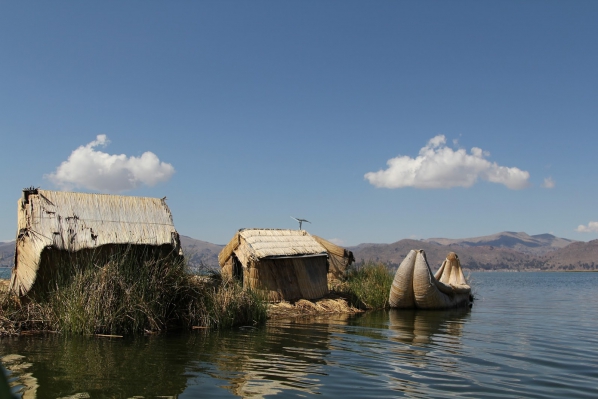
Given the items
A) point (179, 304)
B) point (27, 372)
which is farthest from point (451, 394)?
point (179, 304)

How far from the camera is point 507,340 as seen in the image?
12.1 m

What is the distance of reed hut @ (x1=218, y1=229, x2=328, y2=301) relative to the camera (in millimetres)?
16609

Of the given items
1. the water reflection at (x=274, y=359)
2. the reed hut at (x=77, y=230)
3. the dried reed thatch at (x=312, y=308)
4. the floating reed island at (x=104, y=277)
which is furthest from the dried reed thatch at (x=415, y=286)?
the reed hut at (x=77, y=230)

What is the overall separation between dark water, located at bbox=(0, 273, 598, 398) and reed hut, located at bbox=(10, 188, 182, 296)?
1894mm

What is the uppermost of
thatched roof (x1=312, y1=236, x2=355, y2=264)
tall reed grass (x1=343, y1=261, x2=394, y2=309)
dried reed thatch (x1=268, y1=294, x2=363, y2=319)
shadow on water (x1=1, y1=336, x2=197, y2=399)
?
thatched roof (x1=312, y1=236, x2=355, y2=264)

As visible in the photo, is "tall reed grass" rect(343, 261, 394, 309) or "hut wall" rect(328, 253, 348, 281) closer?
"tall reed grass" rect(343, 261, 394, 309)

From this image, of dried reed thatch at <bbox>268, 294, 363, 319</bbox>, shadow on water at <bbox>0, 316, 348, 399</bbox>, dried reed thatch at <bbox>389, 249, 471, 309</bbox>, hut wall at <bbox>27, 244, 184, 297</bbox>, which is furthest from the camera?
dried reed thatch at <bbox>389, 249, 471, 309</bbox>

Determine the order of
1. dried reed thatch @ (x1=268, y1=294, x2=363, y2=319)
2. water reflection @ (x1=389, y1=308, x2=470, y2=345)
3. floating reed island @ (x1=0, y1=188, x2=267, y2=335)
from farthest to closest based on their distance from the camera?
dried reed thatch @ (x1=268, y1=294, x2=363, y2=319) < water reflection @ (x1=389, y1=308, x2=470, y2=345) < floating reed island @ (x1=0, y1=188, x2=267, y2=335)

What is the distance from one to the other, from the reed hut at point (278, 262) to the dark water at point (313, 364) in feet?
11.3

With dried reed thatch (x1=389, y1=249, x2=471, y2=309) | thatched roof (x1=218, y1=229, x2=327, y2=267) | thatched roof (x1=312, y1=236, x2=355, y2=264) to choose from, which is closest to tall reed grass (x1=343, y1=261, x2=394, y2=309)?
dried reed thatch (x1=389, y1=249, x2=471, y2=309)

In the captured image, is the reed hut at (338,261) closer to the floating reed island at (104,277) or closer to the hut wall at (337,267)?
the hut wall at (337,267)

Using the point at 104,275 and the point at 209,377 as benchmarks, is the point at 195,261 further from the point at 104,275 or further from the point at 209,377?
the point at 209,377

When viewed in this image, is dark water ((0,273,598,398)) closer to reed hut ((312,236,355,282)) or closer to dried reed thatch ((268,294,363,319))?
dried reed thatch ((268,294,363,319))

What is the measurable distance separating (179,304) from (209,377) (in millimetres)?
5093
